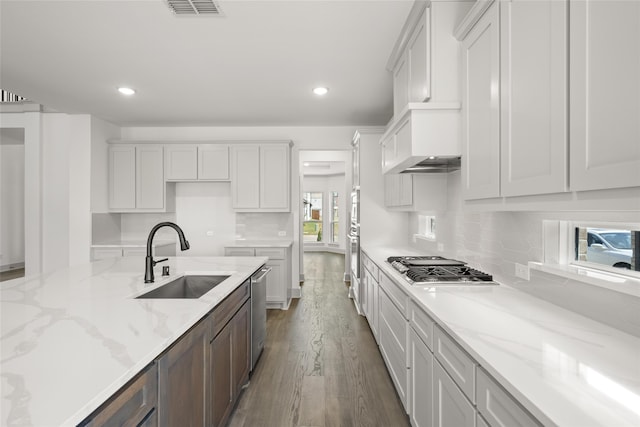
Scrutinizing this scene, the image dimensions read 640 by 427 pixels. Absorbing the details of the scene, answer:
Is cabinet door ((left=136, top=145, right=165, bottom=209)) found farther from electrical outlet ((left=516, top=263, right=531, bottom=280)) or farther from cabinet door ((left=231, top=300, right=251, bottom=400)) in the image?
electrical outlet ((left=516, top=263, right=531, bottom=280))

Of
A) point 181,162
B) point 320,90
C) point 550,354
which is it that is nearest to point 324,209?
point 181,162

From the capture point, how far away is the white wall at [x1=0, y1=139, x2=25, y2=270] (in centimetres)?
707

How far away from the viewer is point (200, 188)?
523 centimetres

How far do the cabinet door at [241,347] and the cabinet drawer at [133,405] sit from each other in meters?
0.97

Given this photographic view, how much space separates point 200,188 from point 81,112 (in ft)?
6.08

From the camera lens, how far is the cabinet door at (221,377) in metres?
1.72

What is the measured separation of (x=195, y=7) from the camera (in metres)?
2.18

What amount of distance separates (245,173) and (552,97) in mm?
4171

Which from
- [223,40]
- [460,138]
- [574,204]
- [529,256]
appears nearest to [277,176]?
[223,40]

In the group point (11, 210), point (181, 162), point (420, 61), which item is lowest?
point (11, 210)

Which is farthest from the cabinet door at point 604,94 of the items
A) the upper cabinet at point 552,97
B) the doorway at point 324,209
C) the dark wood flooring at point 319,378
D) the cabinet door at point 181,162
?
the doorway at point 324,209

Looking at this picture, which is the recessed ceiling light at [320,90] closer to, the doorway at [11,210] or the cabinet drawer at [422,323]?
the cabinet drawer at [422,323]

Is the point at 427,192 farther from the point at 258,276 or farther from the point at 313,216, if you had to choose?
the point at 313,216

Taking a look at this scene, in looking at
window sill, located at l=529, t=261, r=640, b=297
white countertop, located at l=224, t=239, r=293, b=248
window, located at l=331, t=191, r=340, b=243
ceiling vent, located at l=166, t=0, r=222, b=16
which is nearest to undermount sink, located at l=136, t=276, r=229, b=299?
ceiling vent, located at l=166, t=0, r=222, b=16
